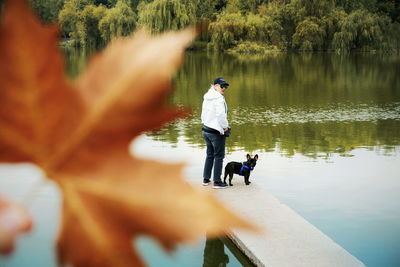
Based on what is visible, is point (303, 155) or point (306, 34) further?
point (303, 155)

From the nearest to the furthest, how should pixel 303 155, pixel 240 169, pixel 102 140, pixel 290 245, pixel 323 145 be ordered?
pixel 102 140, pixel 290 245, pixel 240 169, pixel 303 155, pixel 323 145

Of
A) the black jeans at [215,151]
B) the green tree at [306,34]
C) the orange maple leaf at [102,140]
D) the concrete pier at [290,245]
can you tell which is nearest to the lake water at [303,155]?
the orange maple leaf at [102,140]

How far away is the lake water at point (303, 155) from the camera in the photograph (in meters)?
0.15

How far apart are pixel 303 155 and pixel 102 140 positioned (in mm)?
7856

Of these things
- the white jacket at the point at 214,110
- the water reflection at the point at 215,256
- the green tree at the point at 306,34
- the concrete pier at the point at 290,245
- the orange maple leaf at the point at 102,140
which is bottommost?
the water reflection at the point at 215,256

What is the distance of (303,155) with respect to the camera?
7.79m

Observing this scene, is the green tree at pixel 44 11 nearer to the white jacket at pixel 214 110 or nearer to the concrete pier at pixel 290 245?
the concrete pier at pixel 290 245

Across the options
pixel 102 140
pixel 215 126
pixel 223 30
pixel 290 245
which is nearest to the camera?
pixel 102 140

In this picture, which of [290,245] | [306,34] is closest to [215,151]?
[290,245]

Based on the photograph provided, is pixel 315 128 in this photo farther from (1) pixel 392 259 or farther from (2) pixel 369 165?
(1) pixel 392 259

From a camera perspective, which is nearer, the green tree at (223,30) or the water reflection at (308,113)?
the green tree at (223,30)

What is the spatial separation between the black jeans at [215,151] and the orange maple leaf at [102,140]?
15.1ft

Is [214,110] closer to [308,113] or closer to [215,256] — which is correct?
[215,256]

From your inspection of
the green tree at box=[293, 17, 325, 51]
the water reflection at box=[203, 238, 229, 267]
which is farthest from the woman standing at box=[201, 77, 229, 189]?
the green tree at box=[293, 17, 325, 51]
